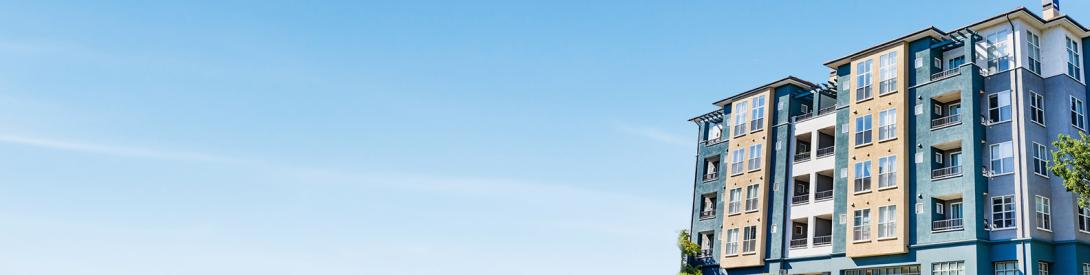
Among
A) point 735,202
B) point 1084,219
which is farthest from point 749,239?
point 1084,219

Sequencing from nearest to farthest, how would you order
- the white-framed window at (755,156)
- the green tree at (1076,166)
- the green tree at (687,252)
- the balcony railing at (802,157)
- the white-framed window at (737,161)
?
the green tree at (1076,166) < the balcony railing at (802,157) < the white-framed window at (755,156) < the white-framed window at (737,161) < the green tree at (687,252)

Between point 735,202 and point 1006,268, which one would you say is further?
point 735,202

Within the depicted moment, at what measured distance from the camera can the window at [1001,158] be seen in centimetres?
3944

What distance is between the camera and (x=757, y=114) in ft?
173

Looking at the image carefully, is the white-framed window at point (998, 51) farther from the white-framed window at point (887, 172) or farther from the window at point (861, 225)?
the window at point (861, 225)

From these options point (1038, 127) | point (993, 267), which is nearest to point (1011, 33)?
point (1038, 127)

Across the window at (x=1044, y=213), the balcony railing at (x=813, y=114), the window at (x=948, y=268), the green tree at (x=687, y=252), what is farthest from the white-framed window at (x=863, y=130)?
the green tree at (x=687, y=252)

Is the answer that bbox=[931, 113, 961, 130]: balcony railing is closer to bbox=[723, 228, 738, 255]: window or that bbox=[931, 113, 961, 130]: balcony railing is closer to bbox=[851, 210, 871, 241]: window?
bbox=[851, 210, 871, 241]: window

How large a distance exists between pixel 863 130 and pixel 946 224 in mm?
6184

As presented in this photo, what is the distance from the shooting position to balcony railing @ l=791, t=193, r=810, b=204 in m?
48.6

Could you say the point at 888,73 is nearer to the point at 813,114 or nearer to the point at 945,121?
the point at 945,121

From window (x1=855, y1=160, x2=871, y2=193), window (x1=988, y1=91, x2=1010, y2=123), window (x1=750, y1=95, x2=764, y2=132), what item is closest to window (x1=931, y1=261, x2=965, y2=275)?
window (x1=855, y1=160, x2=871, y2=193)

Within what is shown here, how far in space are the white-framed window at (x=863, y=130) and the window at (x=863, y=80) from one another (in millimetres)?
1091

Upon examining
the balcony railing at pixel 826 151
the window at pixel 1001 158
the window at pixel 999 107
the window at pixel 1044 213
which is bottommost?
the window at pixel 1044 213
